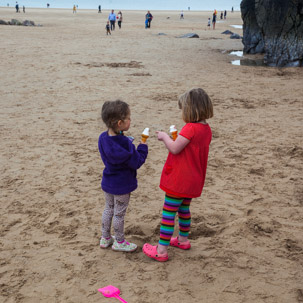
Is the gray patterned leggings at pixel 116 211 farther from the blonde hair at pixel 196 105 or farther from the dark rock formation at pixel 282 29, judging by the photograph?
the dark rock formation at pixel 282 29

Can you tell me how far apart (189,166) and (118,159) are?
0.58 metres

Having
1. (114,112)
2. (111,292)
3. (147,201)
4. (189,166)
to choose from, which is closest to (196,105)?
(189,166)

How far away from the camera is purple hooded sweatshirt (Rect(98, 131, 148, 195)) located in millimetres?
3082

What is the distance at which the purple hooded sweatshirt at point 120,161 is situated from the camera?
3.08 meters

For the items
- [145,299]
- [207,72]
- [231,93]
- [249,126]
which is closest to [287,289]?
[145,299]

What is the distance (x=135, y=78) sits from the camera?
1182cm

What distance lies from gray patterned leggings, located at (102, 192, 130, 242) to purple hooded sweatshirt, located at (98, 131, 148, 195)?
11 centimetres

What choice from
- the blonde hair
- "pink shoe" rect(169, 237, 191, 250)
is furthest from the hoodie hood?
"pink shoe" rect(169, 237, 191, 250)

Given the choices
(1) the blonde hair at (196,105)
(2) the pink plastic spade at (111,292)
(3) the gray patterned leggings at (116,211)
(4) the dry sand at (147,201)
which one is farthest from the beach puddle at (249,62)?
(2) the pink plastic spade at (111,292)

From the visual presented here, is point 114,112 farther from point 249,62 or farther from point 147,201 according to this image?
point 249,62

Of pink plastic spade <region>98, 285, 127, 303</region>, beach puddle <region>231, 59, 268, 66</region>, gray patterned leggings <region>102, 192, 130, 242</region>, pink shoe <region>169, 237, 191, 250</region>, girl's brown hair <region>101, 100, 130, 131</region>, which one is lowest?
pink plastic spade <region>98, 285, 127, 303</region>

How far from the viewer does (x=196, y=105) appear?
3.06m

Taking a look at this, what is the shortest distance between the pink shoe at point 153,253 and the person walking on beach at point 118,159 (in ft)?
0.79

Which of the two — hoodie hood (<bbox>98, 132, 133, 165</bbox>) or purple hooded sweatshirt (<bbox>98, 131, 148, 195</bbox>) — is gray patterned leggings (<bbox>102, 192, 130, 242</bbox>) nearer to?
purple hooded sweatshirt (<bbox>98, 131, 148, 195</bbox>)
